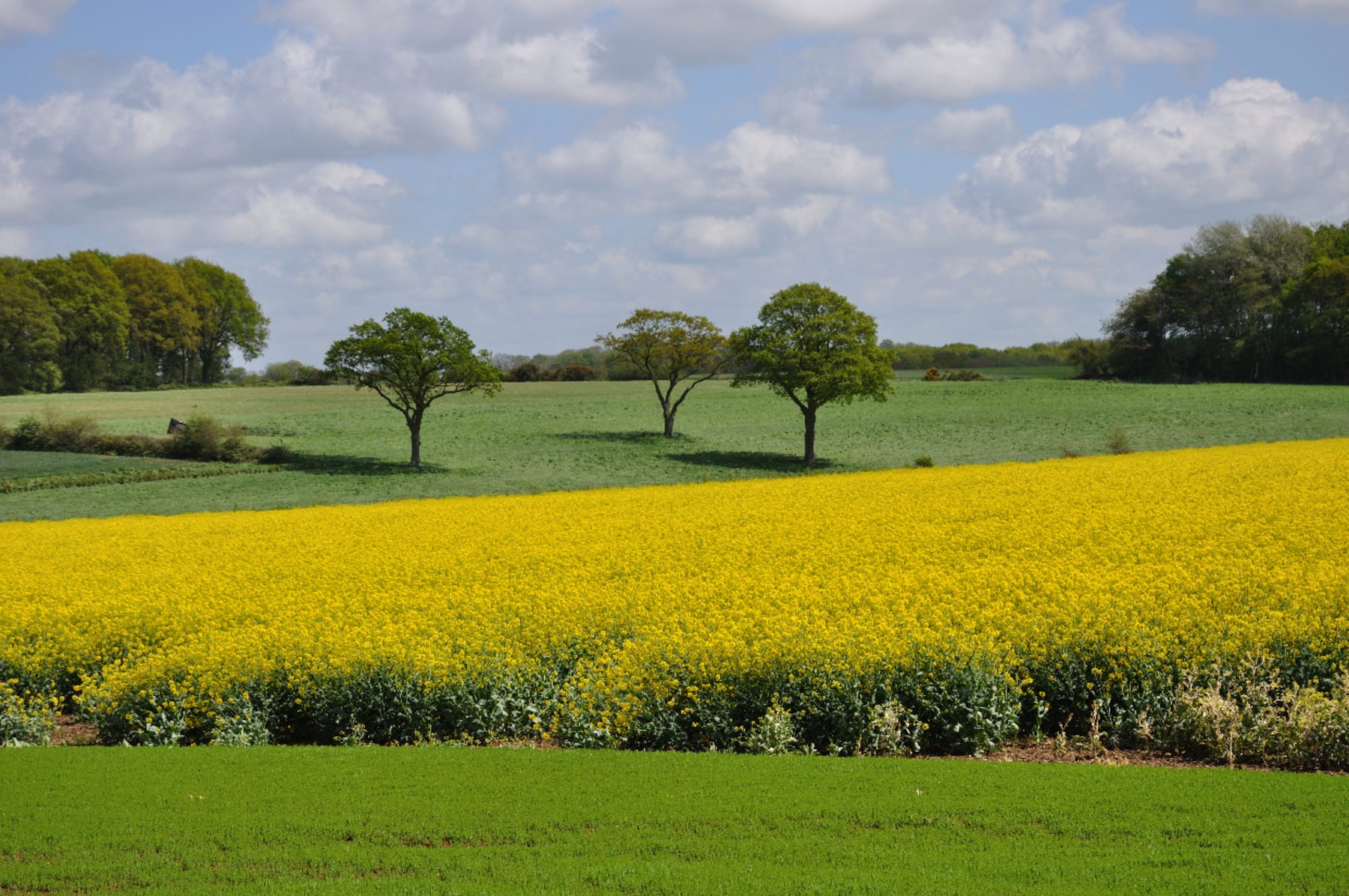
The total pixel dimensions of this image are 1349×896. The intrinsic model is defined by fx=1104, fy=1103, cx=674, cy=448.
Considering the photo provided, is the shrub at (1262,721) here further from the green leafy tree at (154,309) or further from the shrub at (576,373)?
the green leafy tree at (154,309)

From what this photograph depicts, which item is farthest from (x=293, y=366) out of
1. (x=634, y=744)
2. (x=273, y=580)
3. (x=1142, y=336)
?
(x=634, y=744)

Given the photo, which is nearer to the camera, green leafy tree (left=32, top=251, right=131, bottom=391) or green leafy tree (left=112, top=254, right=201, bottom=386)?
green leafy tree (left=32, top=251, right=131, bottom=391)

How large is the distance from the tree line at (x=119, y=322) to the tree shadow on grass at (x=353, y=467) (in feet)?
122

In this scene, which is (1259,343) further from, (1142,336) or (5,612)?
(5,612)

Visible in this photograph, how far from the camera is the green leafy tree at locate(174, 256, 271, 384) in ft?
323

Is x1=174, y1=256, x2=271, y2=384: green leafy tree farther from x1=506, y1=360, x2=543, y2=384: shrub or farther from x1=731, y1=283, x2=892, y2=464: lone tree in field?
x1=731, y1=283, x2=892, y2=464: lone tree in field

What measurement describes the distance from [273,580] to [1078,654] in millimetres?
11670

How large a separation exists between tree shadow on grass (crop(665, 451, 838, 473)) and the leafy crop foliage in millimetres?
28070

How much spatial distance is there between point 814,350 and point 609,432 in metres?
15.0

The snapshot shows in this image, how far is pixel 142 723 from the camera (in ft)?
38.2

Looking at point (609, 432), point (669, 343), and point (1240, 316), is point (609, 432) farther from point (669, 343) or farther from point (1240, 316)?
point (1240, 316)

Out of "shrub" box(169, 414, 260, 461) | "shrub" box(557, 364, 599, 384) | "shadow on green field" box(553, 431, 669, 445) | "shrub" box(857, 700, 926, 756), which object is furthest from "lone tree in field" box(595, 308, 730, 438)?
"shrub" box(857, 700, 926, 756)

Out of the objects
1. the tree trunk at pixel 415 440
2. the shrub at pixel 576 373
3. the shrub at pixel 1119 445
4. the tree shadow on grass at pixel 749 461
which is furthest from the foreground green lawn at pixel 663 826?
the shrub at pixel 576 373

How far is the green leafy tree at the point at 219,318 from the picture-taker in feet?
323
